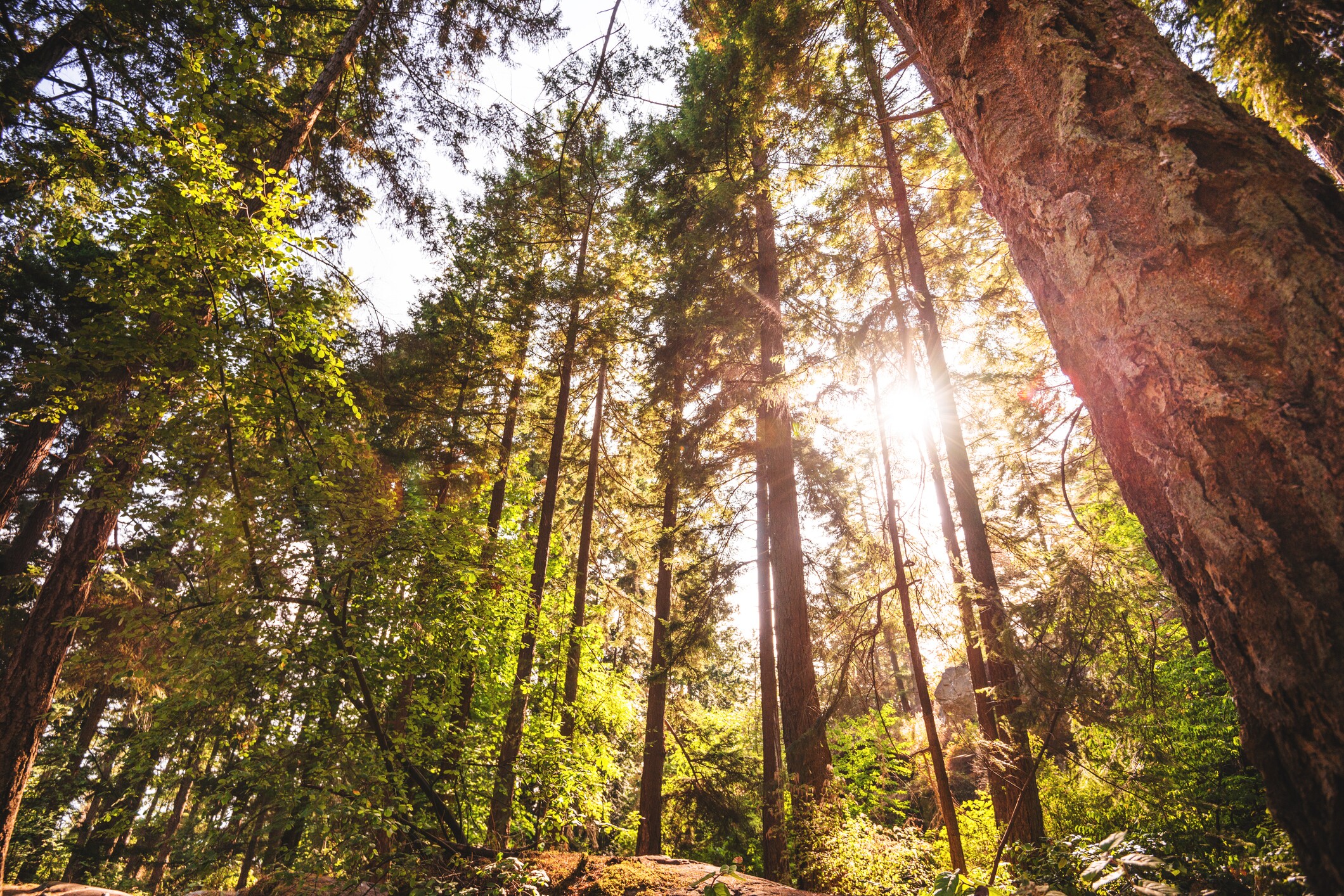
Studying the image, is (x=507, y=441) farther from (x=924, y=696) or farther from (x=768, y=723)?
(x=924, y=696)

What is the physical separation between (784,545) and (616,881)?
4.93 m

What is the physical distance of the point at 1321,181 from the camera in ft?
3.84

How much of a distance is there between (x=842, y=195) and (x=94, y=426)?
9.56m

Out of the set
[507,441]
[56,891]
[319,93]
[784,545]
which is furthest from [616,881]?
[507,441]

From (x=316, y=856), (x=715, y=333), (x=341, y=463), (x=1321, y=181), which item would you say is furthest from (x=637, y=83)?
(x=316, y=856)

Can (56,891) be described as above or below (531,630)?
below

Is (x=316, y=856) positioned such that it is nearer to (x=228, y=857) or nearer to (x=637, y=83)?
(x=228, y=857)

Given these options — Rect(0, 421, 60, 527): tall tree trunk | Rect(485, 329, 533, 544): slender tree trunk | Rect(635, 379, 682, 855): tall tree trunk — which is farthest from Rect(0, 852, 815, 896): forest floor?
Rect(0, 421, 60, 527): tall tree trunk

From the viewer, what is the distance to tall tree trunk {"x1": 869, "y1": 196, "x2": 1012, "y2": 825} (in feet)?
17.8

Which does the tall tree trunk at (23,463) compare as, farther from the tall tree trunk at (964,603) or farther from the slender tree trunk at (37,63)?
the tall tree trunk at (964,603)

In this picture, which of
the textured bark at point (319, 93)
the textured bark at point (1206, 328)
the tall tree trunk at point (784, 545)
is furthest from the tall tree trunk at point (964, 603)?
the textured bark at point (319, 93)

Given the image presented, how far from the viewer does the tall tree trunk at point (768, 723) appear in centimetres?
626

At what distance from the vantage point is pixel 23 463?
23.4ft

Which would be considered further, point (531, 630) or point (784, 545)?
point (784, 545)
